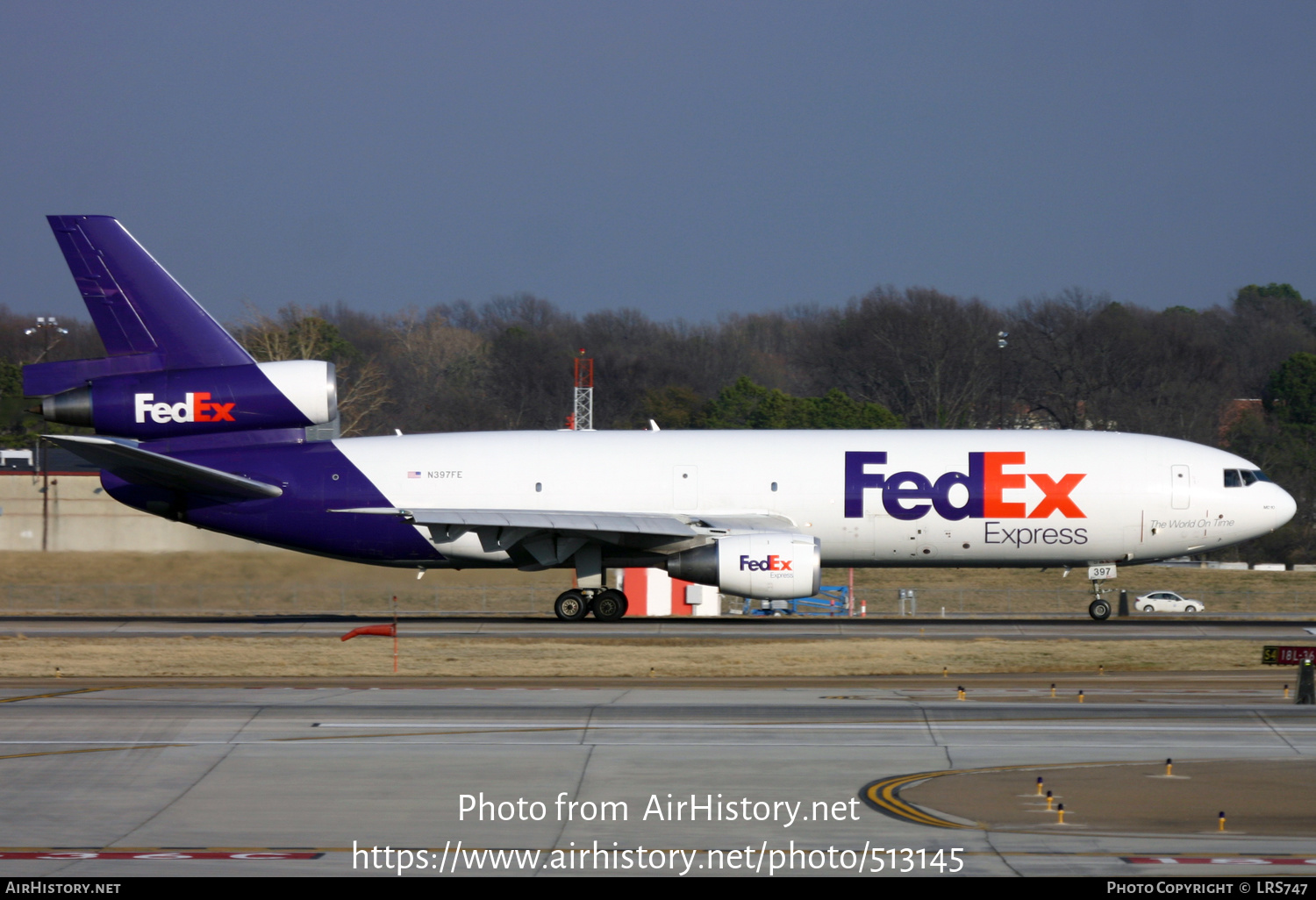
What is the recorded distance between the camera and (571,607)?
3734 centimetres

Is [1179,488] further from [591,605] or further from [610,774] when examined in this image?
[610,774]

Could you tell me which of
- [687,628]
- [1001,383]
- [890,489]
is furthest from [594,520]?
[1001,383]

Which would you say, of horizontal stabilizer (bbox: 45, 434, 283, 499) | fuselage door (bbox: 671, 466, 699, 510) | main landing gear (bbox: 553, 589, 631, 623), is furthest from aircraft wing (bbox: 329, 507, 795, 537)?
horizontal stabilizer (bbox: 45, 434, 283, 499)

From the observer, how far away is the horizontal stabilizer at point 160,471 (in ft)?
109

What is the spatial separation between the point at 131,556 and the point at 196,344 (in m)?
7.54

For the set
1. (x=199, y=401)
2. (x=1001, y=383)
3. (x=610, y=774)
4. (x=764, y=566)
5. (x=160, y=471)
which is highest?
(x=1001, y=383)

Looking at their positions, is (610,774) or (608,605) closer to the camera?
(610,774)

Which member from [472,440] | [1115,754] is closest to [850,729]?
[1115,754]

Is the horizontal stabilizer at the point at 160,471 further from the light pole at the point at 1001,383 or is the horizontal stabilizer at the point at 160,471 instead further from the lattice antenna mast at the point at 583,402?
the light pole at the point at 1001,383

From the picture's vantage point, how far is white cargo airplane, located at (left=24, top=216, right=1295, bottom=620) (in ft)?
119

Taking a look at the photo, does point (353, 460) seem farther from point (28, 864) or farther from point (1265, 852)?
point (1265, 852)

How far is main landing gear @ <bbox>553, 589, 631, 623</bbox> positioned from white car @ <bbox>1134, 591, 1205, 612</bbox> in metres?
22.7

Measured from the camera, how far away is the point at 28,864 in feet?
40.1

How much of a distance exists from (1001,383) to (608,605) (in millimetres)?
→ 82796
